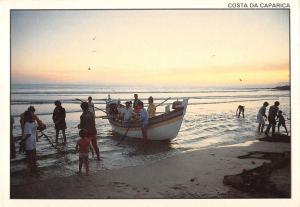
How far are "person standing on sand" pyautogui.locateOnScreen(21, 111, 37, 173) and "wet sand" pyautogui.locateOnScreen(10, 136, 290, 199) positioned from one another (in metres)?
0.22

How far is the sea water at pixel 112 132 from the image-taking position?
4148mm

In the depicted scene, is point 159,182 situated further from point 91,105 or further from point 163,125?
point 91,105

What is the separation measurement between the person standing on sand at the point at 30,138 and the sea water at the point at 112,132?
0.26ft

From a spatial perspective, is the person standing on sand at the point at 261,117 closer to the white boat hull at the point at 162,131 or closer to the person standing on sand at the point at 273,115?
the person standing on sand at the point at 273,115

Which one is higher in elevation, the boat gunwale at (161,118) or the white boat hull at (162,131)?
the boat gunwale at (161,118)

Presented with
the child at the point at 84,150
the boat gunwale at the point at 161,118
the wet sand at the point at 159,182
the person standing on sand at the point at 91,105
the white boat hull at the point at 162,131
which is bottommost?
the wet sand at the point at 159,182

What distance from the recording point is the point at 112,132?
4.86 metres

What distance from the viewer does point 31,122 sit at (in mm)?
4098

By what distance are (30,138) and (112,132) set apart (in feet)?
3.76

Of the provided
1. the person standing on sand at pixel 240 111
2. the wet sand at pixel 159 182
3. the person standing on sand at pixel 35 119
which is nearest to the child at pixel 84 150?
the wet sand at pixel 159 182

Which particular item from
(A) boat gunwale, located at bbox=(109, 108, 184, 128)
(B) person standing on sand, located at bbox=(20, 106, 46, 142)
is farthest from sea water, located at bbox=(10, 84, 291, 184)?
(A) boat gunwale, located at bbox=(109, 108, 184, 128)

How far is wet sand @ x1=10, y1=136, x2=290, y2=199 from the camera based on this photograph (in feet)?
13.3
